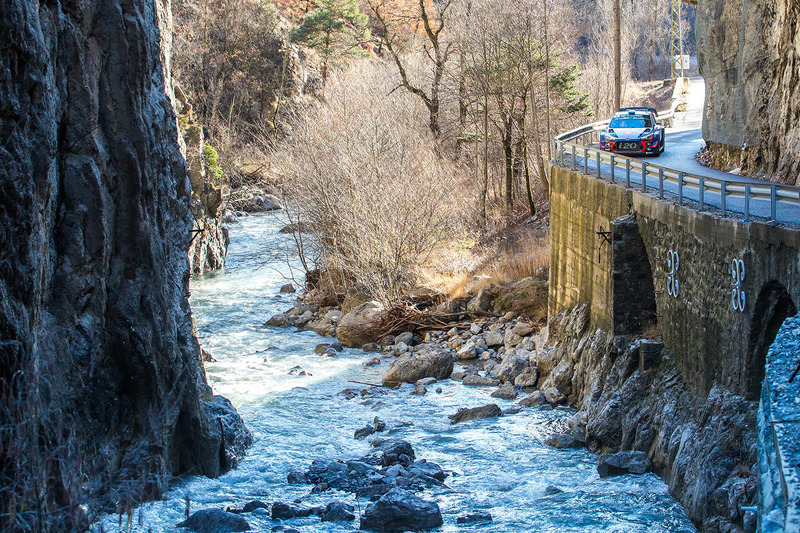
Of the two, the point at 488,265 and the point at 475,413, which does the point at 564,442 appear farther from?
the point at 488,265

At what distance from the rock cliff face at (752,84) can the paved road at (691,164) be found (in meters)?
0.71

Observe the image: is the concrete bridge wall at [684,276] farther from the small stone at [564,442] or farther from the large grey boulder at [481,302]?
the large grey boulder at [481,302]

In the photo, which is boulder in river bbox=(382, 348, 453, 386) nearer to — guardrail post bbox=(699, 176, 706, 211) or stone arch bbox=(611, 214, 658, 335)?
stone arch bbox=(611, 214, 658, 335)

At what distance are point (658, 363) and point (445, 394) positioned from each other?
5821 mm

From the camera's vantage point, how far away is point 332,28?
55469mm

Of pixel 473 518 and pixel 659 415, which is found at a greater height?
pixel 659 415

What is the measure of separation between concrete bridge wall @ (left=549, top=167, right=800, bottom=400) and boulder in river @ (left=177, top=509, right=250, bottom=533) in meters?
7.20

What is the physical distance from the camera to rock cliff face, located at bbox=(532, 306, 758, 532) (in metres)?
10.8

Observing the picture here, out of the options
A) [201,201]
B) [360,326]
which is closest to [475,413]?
[360,326]

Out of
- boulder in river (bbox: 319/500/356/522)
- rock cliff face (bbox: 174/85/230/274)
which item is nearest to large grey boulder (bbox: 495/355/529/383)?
boulder in river (bbox: 319/500/356/522)

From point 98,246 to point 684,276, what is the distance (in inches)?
366

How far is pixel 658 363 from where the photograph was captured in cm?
1484

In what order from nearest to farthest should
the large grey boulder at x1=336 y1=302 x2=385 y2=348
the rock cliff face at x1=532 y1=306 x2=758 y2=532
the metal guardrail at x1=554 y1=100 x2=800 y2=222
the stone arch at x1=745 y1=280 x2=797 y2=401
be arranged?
1. the rock cliff face at x1=532 y1=306 x2=758 y2=532
2. the stone arch at x1=745 y1=280 x2=797 y2=401
3. the metal guardrail at x1=554 y1=100 x2=800 y2=222
4. the large grey boulder at x1=336 y1=302 x2=385 y2=348

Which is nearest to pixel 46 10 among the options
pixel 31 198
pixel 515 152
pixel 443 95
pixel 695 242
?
pixel 31 198
